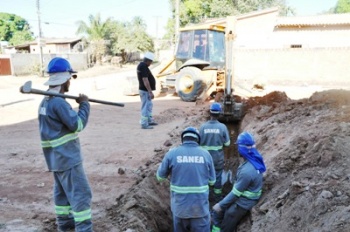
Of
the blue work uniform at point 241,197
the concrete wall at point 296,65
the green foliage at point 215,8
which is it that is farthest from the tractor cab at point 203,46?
the green foliage at point 215,8

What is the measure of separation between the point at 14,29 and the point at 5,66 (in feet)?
138

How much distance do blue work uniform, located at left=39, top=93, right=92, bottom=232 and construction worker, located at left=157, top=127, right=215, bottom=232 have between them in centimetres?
102

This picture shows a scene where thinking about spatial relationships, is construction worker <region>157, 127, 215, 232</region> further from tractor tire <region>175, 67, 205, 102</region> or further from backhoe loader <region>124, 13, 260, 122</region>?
tractor tire <region>175, 67, 205, 102</region>

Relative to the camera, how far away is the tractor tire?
12445mm

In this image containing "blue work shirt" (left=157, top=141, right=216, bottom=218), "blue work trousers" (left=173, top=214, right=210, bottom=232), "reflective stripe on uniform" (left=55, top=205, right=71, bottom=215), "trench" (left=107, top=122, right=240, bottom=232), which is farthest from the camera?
"trench" (left=107, top=122, right=240, bottom=232)

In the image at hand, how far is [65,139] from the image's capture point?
3434mm

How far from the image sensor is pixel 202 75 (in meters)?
12.5

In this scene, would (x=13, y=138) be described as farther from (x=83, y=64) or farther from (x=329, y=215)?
(x=83, y=64)

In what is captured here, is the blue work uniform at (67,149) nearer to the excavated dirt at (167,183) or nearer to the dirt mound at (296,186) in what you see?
the excavated dirt at (167,183)

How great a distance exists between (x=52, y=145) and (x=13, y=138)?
552cm

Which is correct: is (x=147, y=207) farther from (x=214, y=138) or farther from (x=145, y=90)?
(x=145, y=90)

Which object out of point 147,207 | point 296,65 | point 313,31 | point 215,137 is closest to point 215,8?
point 313,31

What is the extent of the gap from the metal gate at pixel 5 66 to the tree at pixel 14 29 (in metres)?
31.6

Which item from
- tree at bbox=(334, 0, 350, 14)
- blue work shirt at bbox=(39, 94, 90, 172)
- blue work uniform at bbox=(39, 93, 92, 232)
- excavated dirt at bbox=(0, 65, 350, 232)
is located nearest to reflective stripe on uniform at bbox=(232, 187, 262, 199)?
excavated dirt at bbox=(0, 65, 350, 232)
